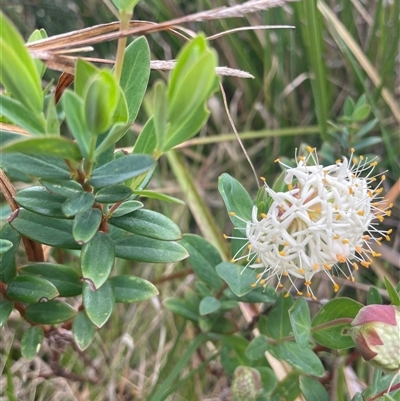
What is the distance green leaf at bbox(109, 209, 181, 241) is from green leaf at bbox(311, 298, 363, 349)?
1.15 ft

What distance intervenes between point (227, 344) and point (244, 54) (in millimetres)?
976

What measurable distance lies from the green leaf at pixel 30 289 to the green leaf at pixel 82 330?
74 millimetres

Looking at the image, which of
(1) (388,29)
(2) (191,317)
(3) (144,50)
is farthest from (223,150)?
(3) (144,50)

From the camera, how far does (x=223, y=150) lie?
1712mm

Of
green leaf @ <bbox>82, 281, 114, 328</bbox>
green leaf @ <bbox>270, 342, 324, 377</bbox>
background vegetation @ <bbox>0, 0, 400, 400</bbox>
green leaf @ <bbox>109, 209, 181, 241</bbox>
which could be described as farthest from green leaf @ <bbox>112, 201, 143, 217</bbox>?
background vegetation @ <bbox>0, 0, 400, 400</bbox>

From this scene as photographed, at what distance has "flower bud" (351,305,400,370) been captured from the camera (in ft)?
2.25

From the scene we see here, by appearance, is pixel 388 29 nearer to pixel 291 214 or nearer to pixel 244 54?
pixel 244 54

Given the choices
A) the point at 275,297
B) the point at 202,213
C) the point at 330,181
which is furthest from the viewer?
the point at 202,213

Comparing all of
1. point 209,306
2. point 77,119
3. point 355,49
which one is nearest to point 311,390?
point 209,306

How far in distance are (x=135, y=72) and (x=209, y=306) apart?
0.47 m

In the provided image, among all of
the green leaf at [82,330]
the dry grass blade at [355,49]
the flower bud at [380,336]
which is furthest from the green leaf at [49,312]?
the dry grass blade at [355,49]

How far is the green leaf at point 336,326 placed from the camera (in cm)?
82

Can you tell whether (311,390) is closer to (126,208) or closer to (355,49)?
(126,208)

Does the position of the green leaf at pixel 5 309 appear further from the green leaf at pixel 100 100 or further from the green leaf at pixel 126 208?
the green leaf at pixel 100 100
